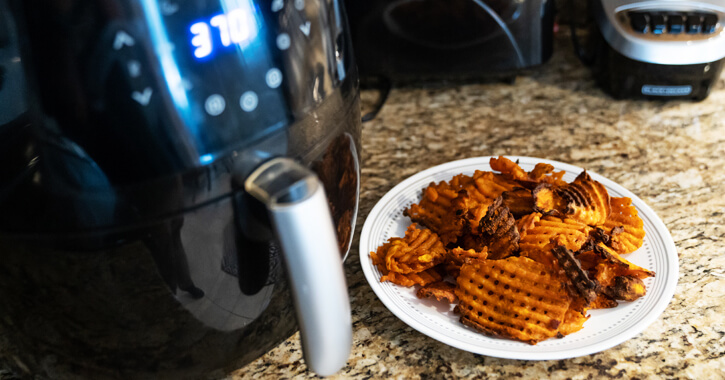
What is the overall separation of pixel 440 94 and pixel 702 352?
2.05 ft

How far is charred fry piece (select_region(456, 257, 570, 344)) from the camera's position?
0.59 meters

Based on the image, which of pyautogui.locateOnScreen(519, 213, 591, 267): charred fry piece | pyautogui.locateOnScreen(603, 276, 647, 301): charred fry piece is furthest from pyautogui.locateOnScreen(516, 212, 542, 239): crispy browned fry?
pyautogui.locateOnScreen(603, 276, 647, 301): charred fry piece

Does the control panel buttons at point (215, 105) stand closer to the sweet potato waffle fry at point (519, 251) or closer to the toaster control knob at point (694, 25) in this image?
the sweet potato waffle fry at point (519, 251)

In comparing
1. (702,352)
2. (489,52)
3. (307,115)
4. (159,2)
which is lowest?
(702,352)

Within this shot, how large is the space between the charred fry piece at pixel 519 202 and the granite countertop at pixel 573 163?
0.17 m

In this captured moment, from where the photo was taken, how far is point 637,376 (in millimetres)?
608

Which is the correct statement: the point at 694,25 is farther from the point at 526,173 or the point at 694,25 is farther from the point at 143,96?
the point at 143,96

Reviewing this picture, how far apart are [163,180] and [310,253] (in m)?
0.11

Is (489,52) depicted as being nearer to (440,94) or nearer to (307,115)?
(440,94)

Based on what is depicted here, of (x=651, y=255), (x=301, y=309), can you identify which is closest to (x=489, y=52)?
(x=651, y=255)

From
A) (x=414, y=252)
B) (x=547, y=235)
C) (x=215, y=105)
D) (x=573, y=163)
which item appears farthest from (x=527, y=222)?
(x=215, y=105)

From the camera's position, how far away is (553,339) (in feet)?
1.97

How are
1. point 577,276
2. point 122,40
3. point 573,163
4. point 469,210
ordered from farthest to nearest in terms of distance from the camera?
point 573,163, point 469,210, point 577,276, point 122,40

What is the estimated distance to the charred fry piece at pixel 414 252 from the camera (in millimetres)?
662
